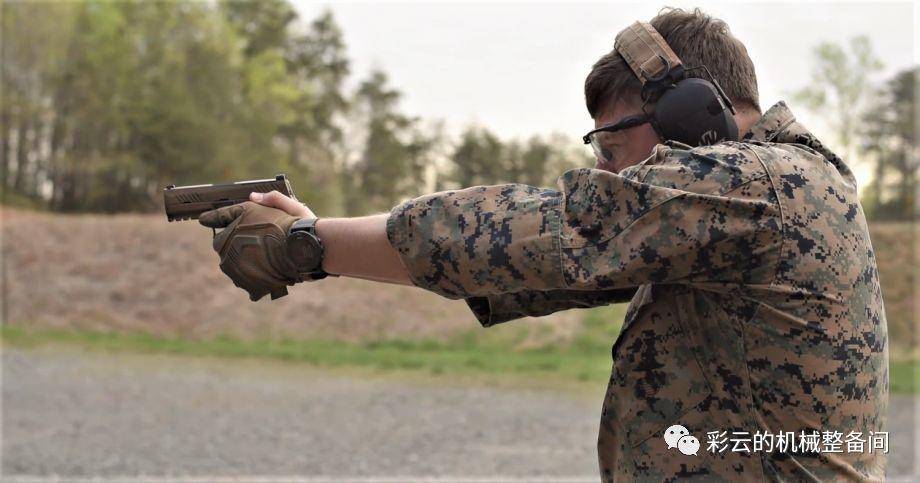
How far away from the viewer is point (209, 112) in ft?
91.8

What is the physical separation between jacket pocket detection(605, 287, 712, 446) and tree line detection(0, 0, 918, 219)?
806 inches

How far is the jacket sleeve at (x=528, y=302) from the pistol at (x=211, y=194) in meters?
0.58

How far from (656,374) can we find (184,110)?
27176 millimetres

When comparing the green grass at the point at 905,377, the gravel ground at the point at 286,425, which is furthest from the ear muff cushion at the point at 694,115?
the green grass at the point at 905,377

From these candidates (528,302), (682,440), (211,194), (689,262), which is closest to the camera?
(689,262)

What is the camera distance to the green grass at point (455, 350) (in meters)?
14.1

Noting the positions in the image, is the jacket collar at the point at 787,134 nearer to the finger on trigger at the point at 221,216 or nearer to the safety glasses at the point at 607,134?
the safety glasses at the point at 607,134

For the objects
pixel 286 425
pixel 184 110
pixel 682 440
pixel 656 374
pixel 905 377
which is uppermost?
pixel 184 110

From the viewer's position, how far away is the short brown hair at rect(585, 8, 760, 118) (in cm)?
210

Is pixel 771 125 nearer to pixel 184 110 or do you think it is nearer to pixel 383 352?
pixel 383 352

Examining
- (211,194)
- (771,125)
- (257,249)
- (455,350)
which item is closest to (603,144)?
(771,125)

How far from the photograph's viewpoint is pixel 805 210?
1.86m

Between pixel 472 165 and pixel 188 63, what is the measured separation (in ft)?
50.2

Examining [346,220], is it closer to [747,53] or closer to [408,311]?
[747,53]
